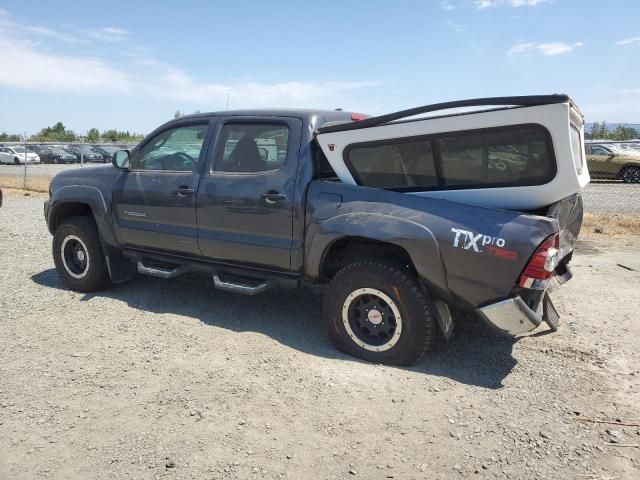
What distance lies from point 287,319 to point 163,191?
1.66 m

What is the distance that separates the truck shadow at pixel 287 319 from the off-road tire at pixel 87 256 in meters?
0.14

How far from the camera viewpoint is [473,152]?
142 inches

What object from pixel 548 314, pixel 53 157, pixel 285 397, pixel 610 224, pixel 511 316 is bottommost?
pixel 285 397

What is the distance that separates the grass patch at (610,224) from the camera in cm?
889

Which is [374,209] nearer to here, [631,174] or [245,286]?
[245,286]

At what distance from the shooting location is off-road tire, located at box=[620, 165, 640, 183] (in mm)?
18000

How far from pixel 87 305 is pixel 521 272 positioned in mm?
4027

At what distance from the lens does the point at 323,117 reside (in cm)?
449

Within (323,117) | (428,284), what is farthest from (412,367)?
(323,117)

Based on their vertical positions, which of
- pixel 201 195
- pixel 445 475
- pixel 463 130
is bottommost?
pixel 445 475

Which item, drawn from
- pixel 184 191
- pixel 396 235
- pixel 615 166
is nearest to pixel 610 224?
pixel 396 235

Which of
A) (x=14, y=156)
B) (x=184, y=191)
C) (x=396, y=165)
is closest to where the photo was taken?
(x=396, y=165)

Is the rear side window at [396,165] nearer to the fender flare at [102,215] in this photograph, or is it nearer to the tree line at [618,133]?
the fender flare at [102,215]

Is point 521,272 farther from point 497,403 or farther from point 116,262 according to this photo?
point 116,262
